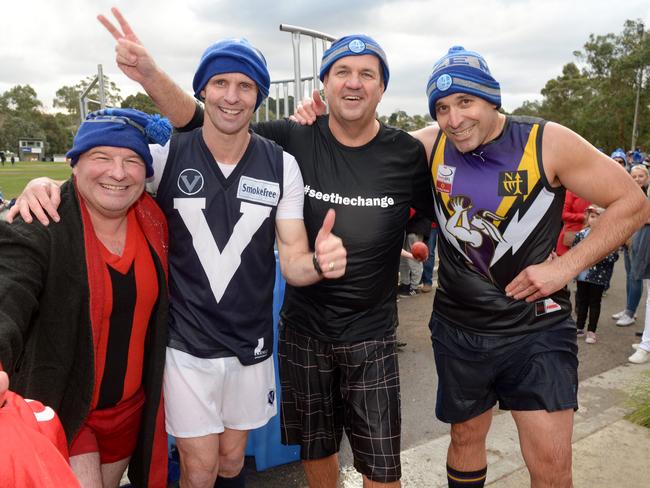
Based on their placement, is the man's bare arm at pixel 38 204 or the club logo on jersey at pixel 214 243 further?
the club logo on jersey at pixel 214 243

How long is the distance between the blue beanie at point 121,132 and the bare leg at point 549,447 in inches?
83.5

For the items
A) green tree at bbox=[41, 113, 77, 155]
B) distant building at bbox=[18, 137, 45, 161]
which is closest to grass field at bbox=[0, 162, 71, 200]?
distant building at bbox=[18, 137, 45, 161]

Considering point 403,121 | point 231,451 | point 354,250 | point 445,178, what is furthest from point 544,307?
point 403,121

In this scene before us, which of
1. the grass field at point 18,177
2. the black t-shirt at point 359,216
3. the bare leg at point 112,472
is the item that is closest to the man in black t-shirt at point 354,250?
the black t-shirt at point 359,216

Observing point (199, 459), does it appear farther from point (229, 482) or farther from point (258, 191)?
point (258, 191)

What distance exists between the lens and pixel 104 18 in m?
2.37

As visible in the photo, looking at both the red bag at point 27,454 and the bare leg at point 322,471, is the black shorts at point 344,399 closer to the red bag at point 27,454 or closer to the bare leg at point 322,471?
the bare leg at point 322,471

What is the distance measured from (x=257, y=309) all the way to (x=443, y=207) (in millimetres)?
1074

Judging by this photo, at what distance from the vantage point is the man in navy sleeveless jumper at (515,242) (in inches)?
95.3

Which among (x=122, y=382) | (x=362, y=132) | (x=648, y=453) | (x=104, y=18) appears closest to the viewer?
(x=122, y=382)

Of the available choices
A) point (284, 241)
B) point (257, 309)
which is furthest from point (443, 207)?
point (257, 309)

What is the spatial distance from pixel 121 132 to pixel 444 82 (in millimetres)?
1442

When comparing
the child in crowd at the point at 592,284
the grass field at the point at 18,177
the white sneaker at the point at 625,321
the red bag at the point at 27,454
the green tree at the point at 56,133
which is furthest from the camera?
the green tree at the point at 56,133

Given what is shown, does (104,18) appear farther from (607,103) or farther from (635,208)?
(607,103)
